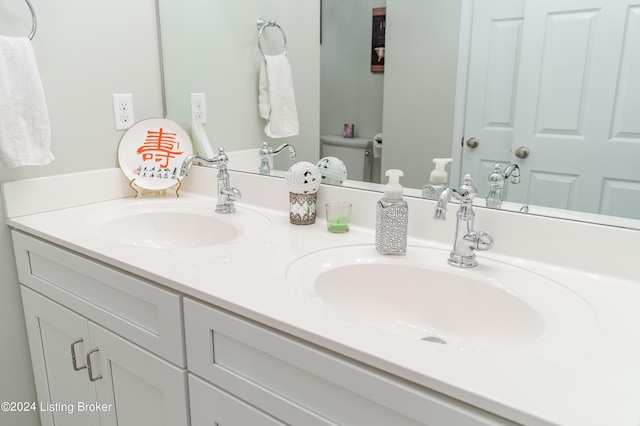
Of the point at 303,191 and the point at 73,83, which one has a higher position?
the point at 73,83

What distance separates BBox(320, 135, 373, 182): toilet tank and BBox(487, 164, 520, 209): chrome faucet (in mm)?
332

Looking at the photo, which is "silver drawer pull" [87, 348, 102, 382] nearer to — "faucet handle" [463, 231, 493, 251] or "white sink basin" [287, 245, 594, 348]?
"white sink basin" [287, 245, 594, 348]

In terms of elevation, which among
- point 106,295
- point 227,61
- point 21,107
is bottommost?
point 106,295

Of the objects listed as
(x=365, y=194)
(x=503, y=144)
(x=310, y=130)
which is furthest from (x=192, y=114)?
(x=503, y=144)

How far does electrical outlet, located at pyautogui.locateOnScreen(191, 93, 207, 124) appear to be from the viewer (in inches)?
65.9

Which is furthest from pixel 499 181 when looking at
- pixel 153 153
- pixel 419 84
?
pixel 153 153

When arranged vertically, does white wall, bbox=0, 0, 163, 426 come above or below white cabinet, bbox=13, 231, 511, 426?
above

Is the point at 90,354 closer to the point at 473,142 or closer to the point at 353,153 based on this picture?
the point at 353,153

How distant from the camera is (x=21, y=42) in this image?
48.1 inches

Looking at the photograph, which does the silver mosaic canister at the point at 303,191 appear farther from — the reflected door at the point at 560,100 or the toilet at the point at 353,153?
→ the reflected door at the point at 560,100

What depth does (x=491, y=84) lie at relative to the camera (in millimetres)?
1046

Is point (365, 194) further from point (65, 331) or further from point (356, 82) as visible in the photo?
point (65, 331)

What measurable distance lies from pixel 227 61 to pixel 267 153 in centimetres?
37

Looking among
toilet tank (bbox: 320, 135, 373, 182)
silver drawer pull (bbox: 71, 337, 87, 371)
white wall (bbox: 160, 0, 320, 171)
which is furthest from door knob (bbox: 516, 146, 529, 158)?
silver drawer pull (bbox: 71, 337, 87, 371)
